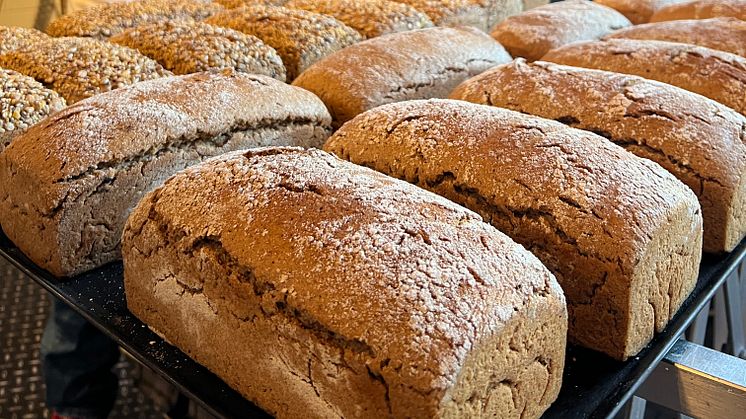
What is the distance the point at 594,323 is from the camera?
3.36 feet

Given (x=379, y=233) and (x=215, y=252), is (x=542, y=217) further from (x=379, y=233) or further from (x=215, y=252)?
(x=215, y=252)

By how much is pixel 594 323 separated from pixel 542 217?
0.17 m

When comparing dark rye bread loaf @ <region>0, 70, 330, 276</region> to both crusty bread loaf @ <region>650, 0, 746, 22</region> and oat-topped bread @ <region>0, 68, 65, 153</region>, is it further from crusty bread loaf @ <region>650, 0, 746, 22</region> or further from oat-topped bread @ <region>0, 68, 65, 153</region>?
crusty bread loaf @ <region>650, 0, 746, 22</region>

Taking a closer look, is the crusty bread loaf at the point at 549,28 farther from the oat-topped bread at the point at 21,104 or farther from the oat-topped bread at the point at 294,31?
the oat-topped bread at the point at 21,104

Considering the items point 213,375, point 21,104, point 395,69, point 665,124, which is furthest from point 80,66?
point 665,124

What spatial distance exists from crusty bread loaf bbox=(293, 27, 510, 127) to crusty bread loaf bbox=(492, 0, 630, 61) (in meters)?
0.25

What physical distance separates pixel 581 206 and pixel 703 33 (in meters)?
1.20

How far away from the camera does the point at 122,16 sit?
213 centimetres

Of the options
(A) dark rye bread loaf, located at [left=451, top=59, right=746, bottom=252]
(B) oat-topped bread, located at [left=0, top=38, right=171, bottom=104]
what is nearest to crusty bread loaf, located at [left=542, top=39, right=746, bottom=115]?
(A) dark rye bread loaf, located at [left=451, top=59, right=746, bottom=252]

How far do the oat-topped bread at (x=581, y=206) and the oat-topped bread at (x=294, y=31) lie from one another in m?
0.79

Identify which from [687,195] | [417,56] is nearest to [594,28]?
[417,56]

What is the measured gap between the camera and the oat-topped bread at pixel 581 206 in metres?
1.00

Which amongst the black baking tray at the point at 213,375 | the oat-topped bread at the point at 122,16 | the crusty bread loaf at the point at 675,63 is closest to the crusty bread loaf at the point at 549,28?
the crusty bread loaf at the point at 675,63

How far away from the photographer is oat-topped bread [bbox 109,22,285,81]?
1.73 meters
